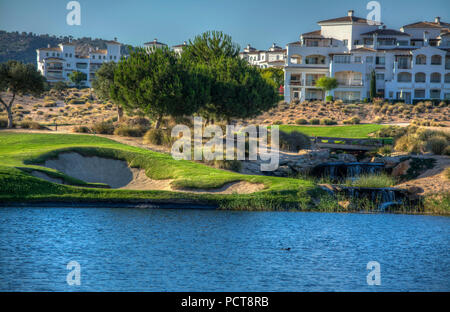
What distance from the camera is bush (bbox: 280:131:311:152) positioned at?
205ft

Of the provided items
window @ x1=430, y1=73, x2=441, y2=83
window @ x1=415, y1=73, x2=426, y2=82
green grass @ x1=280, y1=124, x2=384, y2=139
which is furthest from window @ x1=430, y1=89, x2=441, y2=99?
green grass @ x1=280, y1=124, x2=384, y2=139

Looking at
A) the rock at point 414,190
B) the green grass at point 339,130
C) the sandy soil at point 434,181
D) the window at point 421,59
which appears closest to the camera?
the rock at point 414,190

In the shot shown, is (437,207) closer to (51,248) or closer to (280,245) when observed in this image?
(280,245)

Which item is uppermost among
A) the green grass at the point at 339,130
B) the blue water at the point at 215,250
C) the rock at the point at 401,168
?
the green grass at the point at 339,130

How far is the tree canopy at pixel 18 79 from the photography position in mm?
62906

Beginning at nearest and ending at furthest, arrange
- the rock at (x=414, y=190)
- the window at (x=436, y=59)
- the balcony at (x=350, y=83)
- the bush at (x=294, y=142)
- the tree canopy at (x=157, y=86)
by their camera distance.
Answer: the rock at (x=414, y=190)
the tree canopy at (x=157, y=86)
the bush at (x=294, y=142)
the balcony at (x=350, y=83)
the window at (x=436, y=59)

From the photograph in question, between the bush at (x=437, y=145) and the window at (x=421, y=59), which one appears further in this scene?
the window at (x=421, y=59)

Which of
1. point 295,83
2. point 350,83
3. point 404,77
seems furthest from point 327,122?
point 404,77

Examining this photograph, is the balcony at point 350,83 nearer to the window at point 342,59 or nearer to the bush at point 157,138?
the window at point 342,59

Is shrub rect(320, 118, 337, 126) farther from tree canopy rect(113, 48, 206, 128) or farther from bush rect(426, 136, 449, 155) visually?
tree canopy rect(113, 48, 206, 128)

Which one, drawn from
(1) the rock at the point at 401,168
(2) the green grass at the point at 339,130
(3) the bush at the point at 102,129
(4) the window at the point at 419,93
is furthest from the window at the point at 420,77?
(3) the bush at the point at 102,129

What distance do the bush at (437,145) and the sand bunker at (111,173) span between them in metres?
24.6

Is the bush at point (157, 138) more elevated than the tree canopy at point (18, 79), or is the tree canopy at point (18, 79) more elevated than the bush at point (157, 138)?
the tree canopy at point (18, 79)

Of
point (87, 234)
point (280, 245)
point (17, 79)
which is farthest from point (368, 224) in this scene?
point (17, 79)
